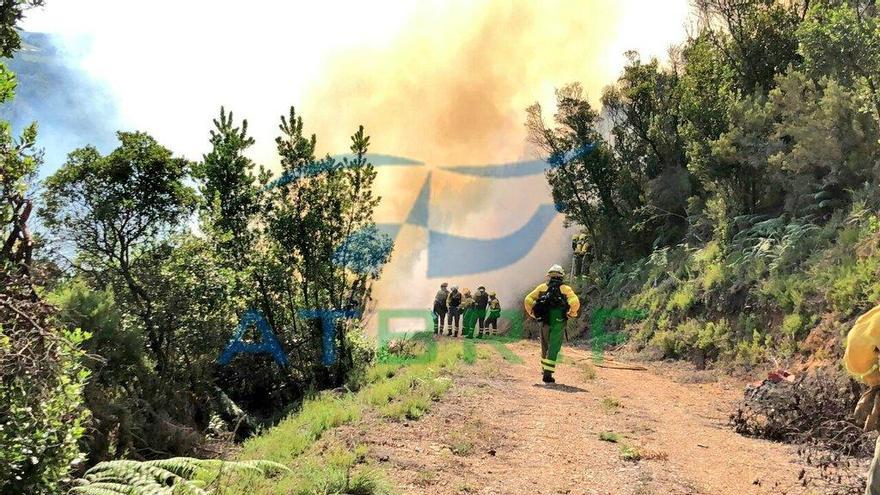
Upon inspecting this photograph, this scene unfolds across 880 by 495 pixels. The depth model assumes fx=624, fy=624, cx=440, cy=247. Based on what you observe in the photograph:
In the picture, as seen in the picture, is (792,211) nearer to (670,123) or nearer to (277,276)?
(670,123)

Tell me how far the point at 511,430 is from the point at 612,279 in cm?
2008

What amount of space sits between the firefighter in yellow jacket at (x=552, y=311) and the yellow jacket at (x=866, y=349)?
716cm

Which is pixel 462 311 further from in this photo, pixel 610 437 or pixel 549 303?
pixel 610 437

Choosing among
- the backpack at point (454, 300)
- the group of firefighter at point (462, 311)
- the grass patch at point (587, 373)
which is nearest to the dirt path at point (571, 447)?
the grass patch at point (587, 373)

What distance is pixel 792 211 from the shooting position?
15672 millimetres

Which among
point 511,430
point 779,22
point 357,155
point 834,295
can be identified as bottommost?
point 511,430

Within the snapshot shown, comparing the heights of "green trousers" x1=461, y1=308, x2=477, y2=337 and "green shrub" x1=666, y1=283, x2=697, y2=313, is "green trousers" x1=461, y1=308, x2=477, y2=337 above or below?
below

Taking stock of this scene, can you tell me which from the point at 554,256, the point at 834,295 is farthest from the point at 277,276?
the point at 554,256

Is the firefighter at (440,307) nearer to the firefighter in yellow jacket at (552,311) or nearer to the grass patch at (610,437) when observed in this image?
the firefighter in yellow jacket at (552,311)

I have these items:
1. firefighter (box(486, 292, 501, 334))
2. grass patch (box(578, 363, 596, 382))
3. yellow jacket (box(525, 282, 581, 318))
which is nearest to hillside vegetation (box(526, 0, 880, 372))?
grass patch (box(578, 363, 596, 382))

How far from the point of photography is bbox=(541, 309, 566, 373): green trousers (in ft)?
34.5

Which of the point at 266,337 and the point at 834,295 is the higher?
the point at 834,295

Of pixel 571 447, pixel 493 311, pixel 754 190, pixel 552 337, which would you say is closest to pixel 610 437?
pixel 571 447

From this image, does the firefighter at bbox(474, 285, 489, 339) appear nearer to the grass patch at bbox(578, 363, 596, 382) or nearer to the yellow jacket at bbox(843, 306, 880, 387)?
the grass patch at bbox(578, 363, 596, 382)
